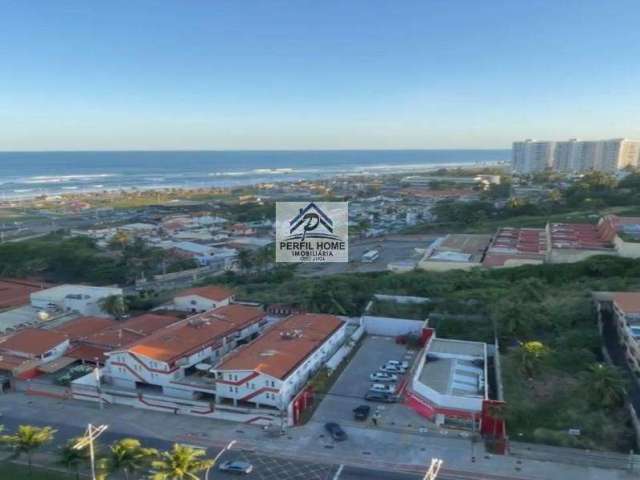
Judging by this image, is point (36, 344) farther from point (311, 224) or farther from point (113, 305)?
point (311, 224)

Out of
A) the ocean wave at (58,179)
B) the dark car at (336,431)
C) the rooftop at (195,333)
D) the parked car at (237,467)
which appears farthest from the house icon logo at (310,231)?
the ocean wave at (58,179)

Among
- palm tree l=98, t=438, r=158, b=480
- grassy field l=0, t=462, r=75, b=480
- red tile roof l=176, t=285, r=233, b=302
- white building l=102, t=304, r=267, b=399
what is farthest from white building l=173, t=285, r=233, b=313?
palm tree l=98, t=438, r=158, b=480

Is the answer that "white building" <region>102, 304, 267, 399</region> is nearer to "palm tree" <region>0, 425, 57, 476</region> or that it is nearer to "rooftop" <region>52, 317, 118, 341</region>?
→ "rooftop" <region>52, 317, 118, 341</region>

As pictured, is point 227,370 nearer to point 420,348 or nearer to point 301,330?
point 301,330

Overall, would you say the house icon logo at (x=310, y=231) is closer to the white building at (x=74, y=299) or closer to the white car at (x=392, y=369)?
the white building at (x=74, y=299)

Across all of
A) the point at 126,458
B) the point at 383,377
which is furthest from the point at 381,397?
the point at 126,458
